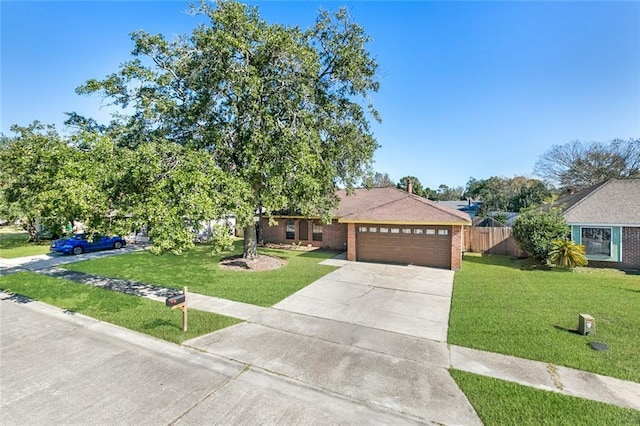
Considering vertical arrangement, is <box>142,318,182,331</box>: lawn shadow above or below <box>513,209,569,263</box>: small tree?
below

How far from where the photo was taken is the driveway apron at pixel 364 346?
4641mm

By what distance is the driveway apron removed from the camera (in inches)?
183

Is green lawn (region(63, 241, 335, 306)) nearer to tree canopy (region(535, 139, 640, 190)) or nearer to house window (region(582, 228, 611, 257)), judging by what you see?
house window (region(582, 228, 611, 257))

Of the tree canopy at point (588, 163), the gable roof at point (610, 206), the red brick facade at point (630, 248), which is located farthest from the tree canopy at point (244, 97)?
the tree canopy at point (588, 163)

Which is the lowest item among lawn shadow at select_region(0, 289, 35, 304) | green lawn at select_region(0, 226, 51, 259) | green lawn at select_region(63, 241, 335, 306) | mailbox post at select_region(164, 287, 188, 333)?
lawn shadow at select_region(0, 289, 35, 304)

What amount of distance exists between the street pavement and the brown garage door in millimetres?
6374

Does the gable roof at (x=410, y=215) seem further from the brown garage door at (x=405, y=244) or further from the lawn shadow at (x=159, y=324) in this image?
the lawn shadow at (x=159, y=324)

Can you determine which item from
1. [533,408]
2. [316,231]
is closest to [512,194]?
[316,231]

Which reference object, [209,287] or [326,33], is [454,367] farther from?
[326,33]

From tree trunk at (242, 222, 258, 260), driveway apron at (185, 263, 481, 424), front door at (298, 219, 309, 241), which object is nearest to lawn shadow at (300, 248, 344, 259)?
front door at (298, 219, 309, 241)

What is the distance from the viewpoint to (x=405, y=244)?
1488 cm

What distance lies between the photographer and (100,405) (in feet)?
14.6

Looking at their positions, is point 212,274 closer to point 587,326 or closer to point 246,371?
point 246,371

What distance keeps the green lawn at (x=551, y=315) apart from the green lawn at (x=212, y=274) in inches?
218
